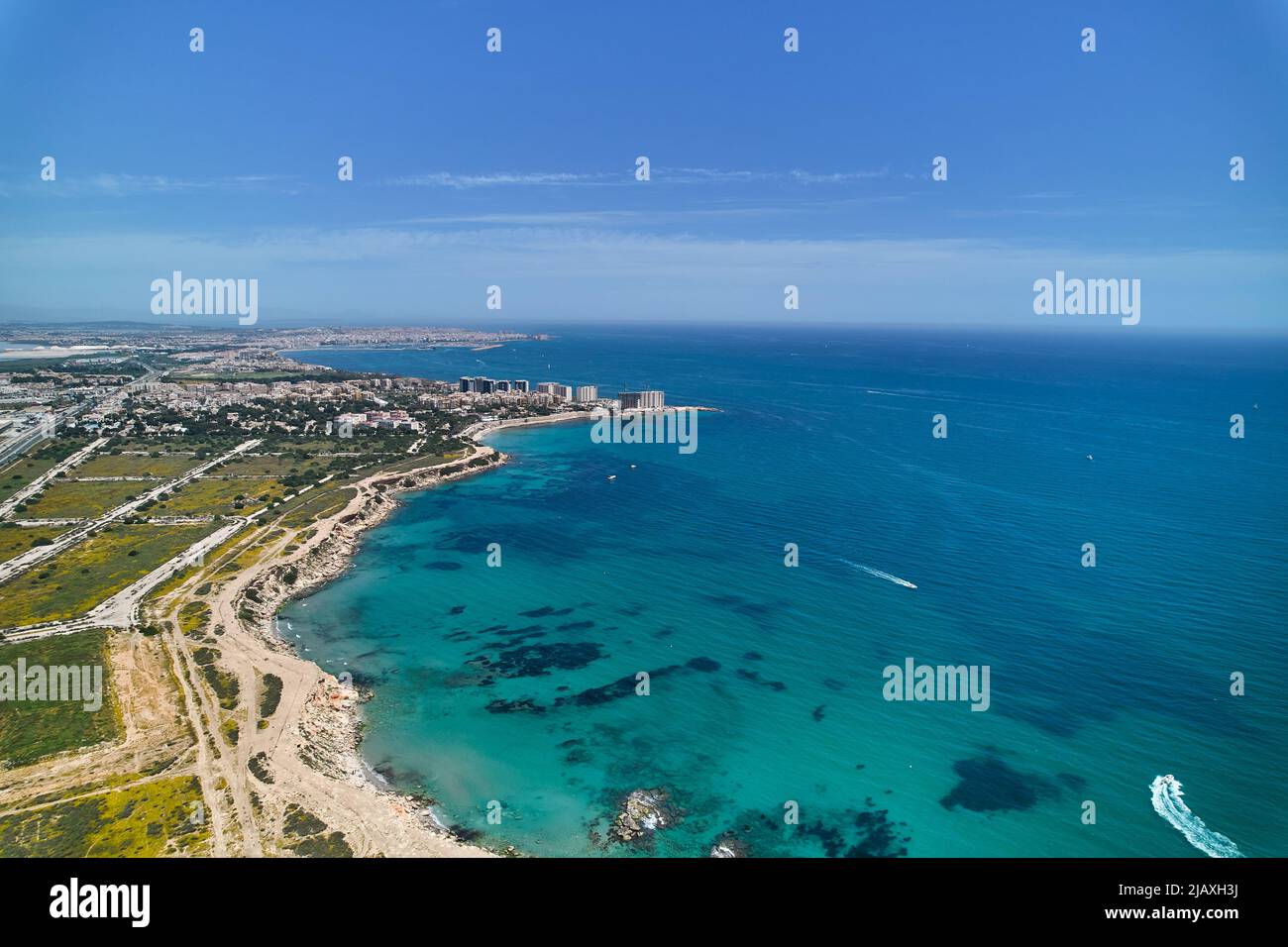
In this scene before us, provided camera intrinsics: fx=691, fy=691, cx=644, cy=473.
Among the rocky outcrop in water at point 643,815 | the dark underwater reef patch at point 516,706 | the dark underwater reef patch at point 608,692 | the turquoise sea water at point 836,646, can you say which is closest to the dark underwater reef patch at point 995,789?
the turquoise sea water at point 836,646

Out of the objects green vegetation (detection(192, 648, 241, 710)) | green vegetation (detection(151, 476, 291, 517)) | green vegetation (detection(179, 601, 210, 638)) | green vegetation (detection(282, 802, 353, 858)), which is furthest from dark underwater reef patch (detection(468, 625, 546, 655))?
green vegetation (detection(151, 476, 291, 517))

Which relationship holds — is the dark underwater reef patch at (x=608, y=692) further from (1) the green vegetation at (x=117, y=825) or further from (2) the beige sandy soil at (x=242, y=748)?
(1) the green vegetation at (x=117, y=825)

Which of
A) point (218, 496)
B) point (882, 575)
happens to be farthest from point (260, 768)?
point (218, 496)

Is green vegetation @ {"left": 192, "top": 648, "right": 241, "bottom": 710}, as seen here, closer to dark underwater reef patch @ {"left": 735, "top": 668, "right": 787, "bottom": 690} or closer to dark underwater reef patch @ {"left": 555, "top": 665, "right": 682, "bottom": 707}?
dark underwater reef patch @ {"left": 555, "top": 665, "right": 682, "bottom": 707}

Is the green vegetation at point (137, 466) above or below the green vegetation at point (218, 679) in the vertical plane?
above

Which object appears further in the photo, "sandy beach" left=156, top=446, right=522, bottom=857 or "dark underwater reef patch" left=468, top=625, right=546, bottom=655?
"dark underwater reef patch" left=468, top=625, right=546, bottom=655

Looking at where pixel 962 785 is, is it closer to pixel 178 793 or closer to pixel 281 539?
pixel 178 793
